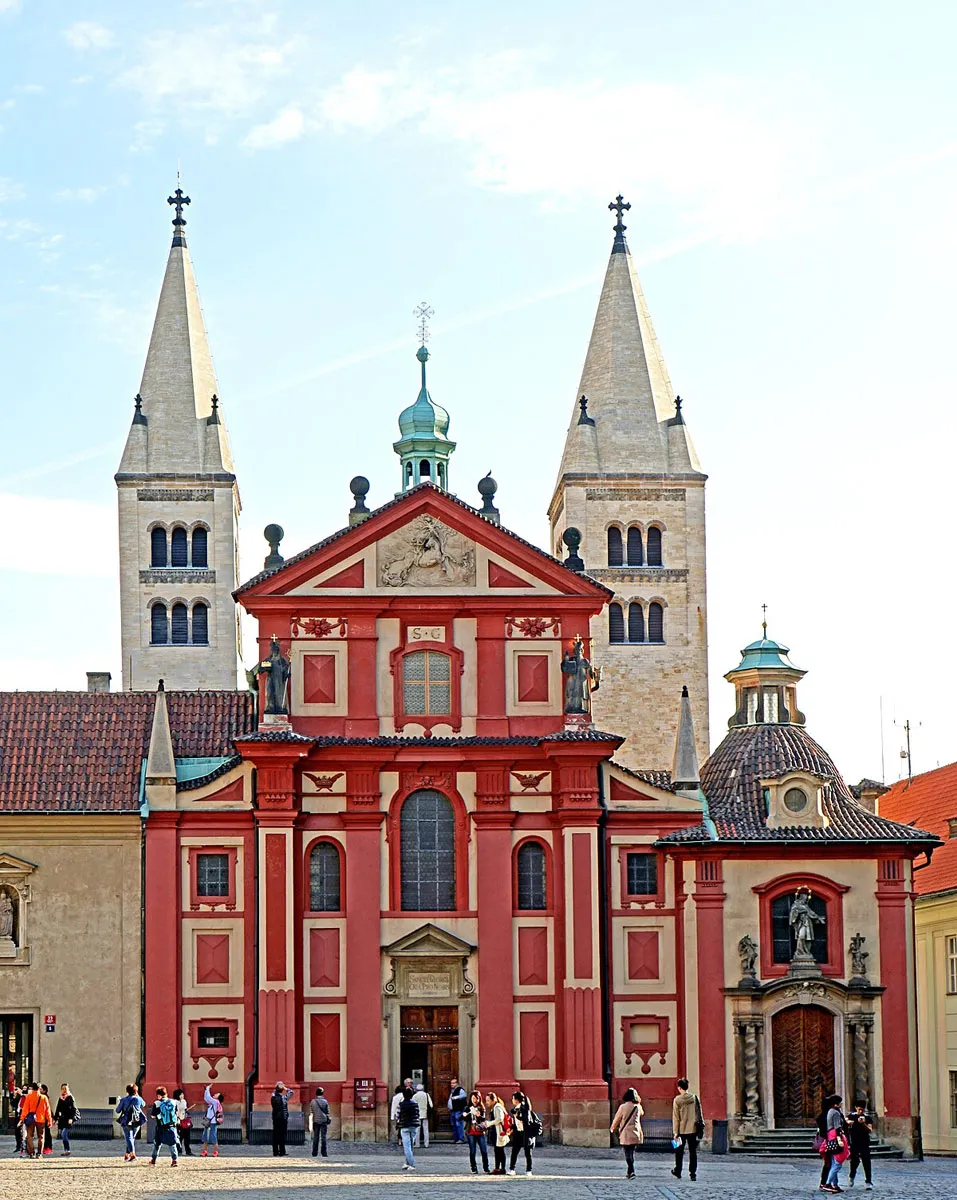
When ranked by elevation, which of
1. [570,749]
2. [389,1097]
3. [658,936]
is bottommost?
[389,1097]

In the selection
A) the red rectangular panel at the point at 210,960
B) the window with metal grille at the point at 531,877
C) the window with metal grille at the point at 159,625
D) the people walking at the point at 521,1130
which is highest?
the window with metal grille at the point at 159,625

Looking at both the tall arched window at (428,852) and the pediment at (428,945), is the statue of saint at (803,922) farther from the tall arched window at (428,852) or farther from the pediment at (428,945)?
the tall arched window at (428,852)

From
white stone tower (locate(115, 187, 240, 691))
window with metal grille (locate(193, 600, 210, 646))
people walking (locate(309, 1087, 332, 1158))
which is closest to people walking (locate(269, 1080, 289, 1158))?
people walking (locate(309, 1087, 332, 1158))

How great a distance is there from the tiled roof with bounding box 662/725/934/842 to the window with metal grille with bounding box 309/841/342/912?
7.98 metres

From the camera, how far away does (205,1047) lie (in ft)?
177

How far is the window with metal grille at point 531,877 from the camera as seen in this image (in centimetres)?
5541

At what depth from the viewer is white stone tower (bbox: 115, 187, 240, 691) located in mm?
83375

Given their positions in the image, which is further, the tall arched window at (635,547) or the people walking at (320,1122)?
the tall arched window at (635,547)

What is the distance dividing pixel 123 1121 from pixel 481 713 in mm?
15105

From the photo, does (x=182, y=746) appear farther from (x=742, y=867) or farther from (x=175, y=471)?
(x=175, y=471)

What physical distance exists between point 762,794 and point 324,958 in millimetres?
11183

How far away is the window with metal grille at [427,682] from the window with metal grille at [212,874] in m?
5.72

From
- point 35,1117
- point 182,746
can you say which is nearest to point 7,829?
point 182,746

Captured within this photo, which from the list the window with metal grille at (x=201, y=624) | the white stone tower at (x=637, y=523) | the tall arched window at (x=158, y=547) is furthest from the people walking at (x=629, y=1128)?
the tall arched window at (x=158, y=547)
